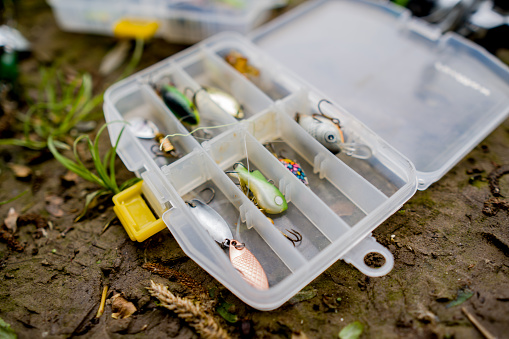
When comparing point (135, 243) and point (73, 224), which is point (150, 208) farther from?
point (73, 224)

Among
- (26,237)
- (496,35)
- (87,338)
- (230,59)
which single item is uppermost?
(496,35)

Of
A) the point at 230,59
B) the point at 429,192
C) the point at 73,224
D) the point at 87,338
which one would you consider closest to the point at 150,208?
the point at 73,224

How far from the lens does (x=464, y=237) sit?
1882 millimetres

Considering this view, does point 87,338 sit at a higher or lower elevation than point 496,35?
lower

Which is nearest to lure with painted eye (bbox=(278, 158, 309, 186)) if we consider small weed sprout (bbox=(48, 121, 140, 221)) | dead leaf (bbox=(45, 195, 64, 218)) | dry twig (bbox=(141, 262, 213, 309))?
dry twig (bbox=(141, 262, 213, 309))

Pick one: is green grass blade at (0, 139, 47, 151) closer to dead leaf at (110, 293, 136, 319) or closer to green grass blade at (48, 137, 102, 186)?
green grass blade at (48, 137, 102, 186)

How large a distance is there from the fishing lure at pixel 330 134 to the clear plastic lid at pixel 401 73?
27 cm

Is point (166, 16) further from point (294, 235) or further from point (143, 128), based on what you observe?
point (294, 235)

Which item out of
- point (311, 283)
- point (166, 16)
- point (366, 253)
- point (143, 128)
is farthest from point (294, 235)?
point (166, 16)

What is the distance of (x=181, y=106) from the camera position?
2.19m

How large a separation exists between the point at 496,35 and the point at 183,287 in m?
2.68

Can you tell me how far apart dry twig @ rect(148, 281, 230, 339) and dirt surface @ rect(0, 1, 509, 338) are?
0.06 metres

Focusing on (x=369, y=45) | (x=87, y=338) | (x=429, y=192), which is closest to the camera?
(x=87, y=338)

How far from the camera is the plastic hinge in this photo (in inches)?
67.2
